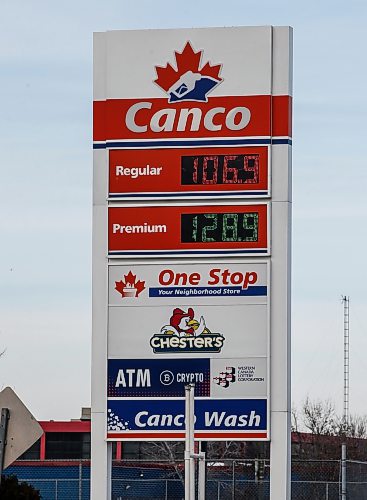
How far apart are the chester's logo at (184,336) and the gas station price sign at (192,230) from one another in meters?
0.90

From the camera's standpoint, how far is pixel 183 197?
17719mm

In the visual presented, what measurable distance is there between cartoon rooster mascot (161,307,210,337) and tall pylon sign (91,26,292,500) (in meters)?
0.01

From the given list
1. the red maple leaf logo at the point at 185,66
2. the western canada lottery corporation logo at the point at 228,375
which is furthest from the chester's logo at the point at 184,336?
the red maple leaf logo at the point at 185,66

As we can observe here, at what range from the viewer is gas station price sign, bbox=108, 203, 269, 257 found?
17.6 m

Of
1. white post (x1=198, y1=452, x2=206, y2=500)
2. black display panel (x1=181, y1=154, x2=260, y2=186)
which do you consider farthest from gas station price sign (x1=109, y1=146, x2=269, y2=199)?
white post (x1=198, y1=452, x2=206, y2=500)

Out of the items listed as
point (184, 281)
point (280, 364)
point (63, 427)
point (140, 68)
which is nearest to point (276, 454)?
point (280, 364)

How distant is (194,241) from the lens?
17656mm

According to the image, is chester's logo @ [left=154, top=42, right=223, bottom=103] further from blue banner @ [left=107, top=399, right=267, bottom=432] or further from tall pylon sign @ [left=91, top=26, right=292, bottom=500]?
blue banner @ [left=107, top=399, right=267, bottom=432]

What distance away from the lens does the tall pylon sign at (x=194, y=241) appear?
688 inches

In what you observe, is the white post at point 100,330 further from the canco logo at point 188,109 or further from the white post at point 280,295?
the white post at point 280,295

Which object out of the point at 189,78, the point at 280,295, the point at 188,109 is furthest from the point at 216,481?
the point at 189,78

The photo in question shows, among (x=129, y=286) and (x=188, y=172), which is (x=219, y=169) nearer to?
(x=188, y=172)

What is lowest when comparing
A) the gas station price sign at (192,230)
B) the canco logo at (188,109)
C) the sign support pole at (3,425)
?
the sign support pole at (3,425)

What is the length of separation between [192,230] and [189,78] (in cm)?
213
